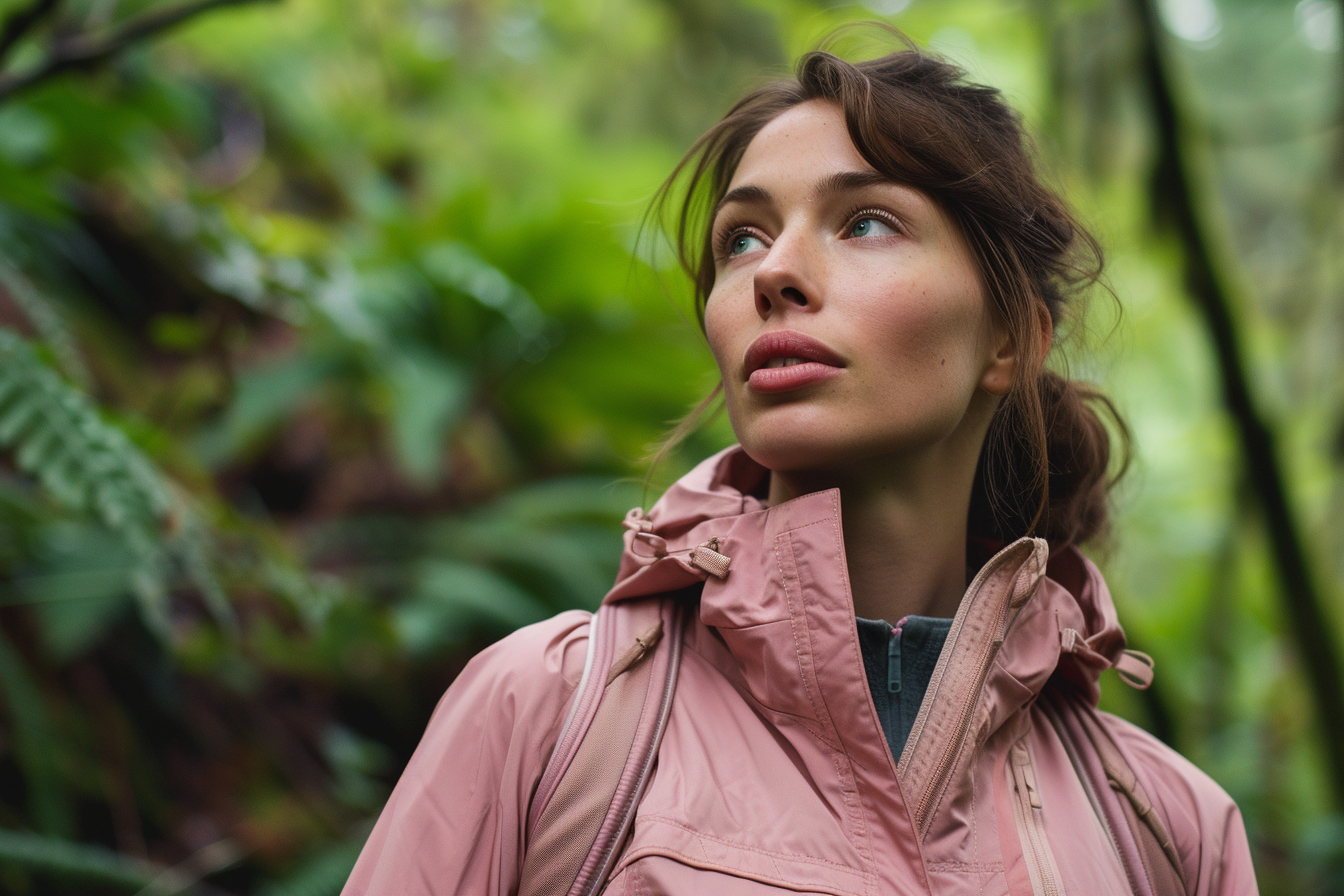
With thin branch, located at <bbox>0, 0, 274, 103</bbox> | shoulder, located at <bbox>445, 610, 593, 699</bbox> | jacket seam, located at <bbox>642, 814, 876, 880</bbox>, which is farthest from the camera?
thin branch, located at <bbox>0, 0, 274, 103</bbox>

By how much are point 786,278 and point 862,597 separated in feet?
1.34

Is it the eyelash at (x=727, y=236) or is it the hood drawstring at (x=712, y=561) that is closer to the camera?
the hood drawstring at (x=712, y=561)

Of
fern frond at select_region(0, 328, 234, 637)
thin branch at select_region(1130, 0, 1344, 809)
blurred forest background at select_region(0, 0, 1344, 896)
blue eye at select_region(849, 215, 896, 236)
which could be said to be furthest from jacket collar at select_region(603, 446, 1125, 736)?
thin branch at select_region(1130, 0, 1344, 809)

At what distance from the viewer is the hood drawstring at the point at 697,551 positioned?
1.02m

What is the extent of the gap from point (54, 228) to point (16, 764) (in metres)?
1.80

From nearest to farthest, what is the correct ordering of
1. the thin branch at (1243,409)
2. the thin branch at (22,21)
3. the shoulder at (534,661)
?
the shoulder at (534,661) < the thin branch at (22,21) < the thin branch at (1243,409)

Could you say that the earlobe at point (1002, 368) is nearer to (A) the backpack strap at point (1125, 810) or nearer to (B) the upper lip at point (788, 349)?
(B) the upper lip at point (788, 349)

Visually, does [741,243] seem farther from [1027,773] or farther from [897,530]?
[1027,773]

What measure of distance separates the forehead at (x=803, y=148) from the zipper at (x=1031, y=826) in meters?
0.72

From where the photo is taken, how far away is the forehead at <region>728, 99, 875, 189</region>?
1.12 metres

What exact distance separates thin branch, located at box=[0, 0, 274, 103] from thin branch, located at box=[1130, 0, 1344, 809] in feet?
8.83

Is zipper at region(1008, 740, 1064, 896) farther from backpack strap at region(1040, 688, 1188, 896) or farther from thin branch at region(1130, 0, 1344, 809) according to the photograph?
thin branch at region(1130, 0, 1344, 809)

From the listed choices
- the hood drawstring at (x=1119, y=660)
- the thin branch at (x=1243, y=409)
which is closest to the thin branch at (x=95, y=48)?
the hood drawstring at (x=1119, y=660)

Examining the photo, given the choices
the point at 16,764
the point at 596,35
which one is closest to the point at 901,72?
the point at 16,764
